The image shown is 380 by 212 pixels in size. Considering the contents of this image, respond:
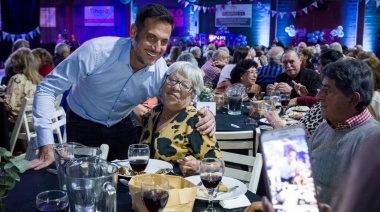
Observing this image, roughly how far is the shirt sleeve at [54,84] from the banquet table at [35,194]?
197 mm

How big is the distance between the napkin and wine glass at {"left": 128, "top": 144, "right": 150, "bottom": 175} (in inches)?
16.5

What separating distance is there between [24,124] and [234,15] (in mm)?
13744

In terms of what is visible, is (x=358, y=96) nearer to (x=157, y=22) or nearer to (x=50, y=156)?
(x=157, y=22)

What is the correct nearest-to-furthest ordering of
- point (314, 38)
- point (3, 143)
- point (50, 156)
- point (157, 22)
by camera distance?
point (50, 156)
point (157, 22)
point (3, 143)
point (314, 38)

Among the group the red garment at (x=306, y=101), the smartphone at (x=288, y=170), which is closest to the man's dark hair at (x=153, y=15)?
the smartphone at (x=288, y=170)

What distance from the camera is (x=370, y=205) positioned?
652mm

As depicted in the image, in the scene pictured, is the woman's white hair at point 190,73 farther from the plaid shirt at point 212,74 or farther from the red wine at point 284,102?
the plaid shirt at point 212,74

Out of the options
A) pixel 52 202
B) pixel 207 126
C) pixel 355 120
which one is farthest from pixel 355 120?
pixel 52 202

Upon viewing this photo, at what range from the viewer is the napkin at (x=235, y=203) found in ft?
5.44

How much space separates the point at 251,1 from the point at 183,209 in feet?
53.5

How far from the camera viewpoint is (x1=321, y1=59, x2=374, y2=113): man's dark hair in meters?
2.15

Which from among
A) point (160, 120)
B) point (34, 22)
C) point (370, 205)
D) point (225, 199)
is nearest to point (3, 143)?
point (160, 120)

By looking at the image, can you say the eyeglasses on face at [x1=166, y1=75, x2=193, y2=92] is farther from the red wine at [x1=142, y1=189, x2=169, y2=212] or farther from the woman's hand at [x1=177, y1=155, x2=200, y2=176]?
the red wine at [x1=142, y1=189, x2=169, y2=212]

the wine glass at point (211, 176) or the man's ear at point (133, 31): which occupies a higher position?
the man's ear at point (133, 31)
